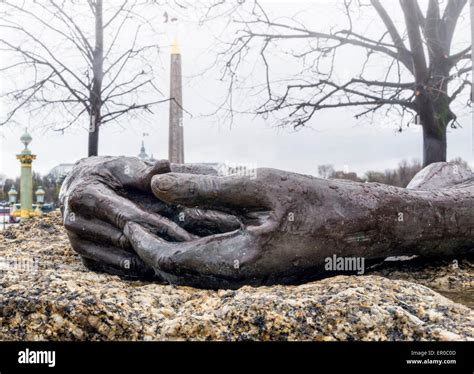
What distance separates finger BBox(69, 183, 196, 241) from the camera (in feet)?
9.16

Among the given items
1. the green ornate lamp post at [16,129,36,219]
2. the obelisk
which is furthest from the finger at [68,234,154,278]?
the green ornate lamp post at [16,129,36,219]

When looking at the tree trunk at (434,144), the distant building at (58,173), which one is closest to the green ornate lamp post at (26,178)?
the distant building at (58,173)

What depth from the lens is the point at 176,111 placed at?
201 inches

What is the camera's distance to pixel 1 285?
7.34 feet

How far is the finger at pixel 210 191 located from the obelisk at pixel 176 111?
253cm

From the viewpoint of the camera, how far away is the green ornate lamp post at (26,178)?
16.4ft

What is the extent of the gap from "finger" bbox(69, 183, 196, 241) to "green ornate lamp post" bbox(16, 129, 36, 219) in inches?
90.1

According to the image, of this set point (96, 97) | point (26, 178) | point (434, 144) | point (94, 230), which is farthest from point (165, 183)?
point (434, 144)

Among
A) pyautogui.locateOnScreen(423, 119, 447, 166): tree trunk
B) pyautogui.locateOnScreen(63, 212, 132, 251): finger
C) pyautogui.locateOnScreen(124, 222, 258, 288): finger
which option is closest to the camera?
pyautogui.locateOnScreen(124, 222, 258, 288): finger

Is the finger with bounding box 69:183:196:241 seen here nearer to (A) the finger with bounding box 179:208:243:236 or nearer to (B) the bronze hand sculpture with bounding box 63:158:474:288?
(B) the bronze hand sculpture with bounding box 63:158:474:288

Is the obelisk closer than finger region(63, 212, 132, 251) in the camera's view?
No

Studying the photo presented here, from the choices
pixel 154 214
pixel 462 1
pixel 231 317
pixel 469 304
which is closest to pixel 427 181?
pixel 469 304

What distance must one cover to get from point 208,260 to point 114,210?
682mm
